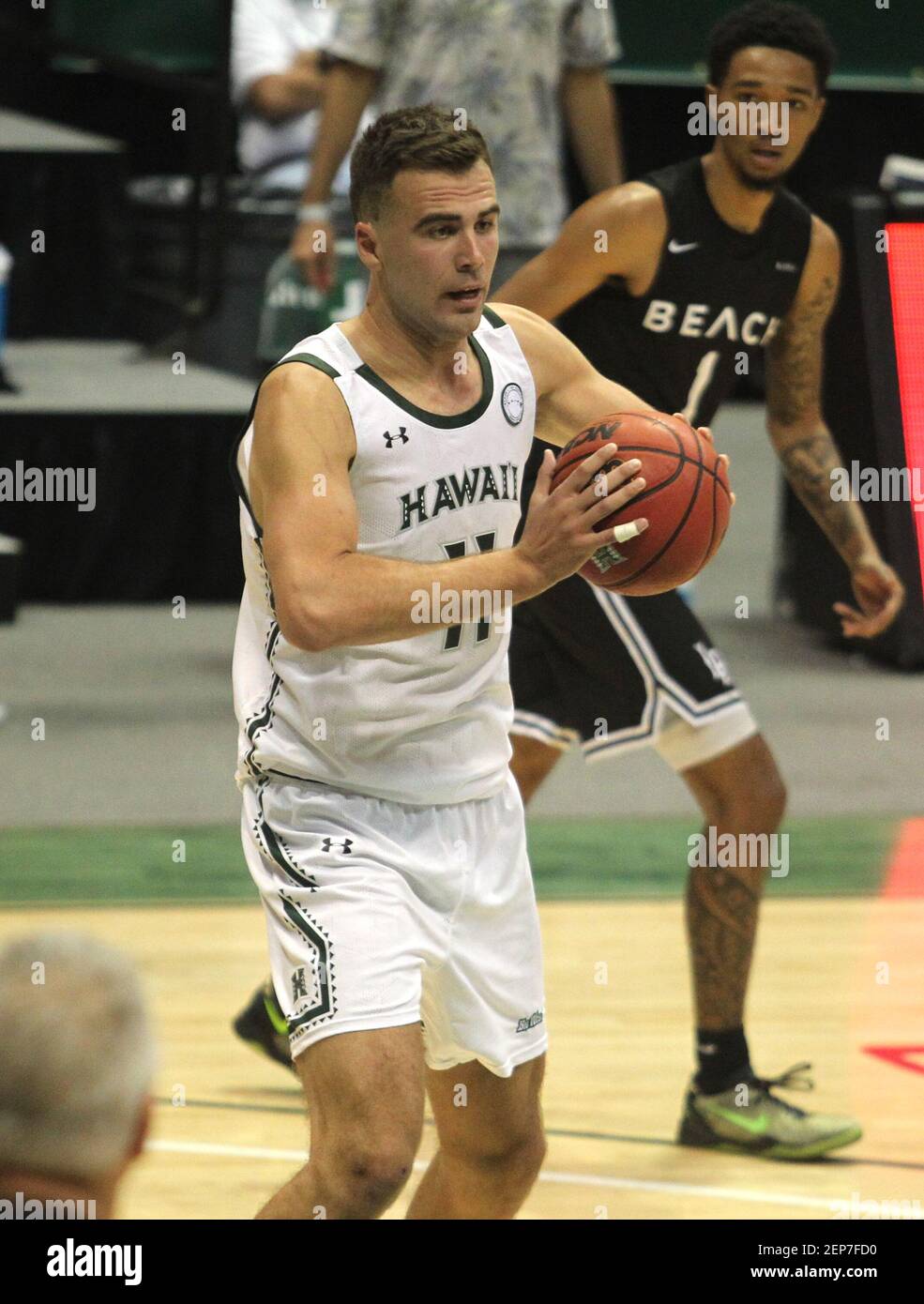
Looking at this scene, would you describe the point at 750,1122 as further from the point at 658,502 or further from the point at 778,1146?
the point at 658,502

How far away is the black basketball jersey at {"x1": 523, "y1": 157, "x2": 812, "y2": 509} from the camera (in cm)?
445

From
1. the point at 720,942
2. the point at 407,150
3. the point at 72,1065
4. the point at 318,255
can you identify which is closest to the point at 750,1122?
the point at 720,942

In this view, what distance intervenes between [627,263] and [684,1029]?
5.41 feet

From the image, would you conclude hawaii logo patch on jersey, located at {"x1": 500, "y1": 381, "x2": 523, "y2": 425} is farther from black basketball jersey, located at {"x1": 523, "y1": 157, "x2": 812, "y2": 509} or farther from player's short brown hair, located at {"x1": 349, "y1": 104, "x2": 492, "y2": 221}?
black basketball jersey, located at {"x1": 523, "y1": 157, "x2": 812, "y2": 509}

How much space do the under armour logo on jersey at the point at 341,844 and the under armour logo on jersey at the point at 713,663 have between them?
1.37 meters

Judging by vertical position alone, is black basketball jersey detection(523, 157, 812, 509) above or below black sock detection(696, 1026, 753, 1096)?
above

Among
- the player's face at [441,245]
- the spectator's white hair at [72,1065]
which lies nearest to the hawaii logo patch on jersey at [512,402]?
the player's face at [441,245]

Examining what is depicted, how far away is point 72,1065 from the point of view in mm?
1810

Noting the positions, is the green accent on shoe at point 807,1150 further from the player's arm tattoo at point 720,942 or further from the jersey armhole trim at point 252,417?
the jersey armhole trim at point 252,417

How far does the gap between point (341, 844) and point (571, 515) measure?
585 millimetres

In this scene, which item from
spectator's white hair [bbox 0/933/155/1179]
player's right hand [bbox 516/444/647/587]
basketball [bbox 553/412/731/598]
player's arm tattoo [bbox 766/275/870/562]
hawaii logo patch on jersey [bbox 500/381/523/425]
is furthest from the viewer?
player's arm tattoo [bbox 766/275/870/562]

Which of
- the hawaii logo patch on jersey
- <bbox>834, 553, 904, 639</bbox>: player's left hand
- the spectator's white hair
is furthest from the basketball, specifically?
the spectator's white hair

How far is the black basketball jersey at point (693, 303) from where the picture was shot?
445cm

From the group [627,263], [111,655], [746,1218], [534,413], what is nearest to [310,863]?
[534,413]
